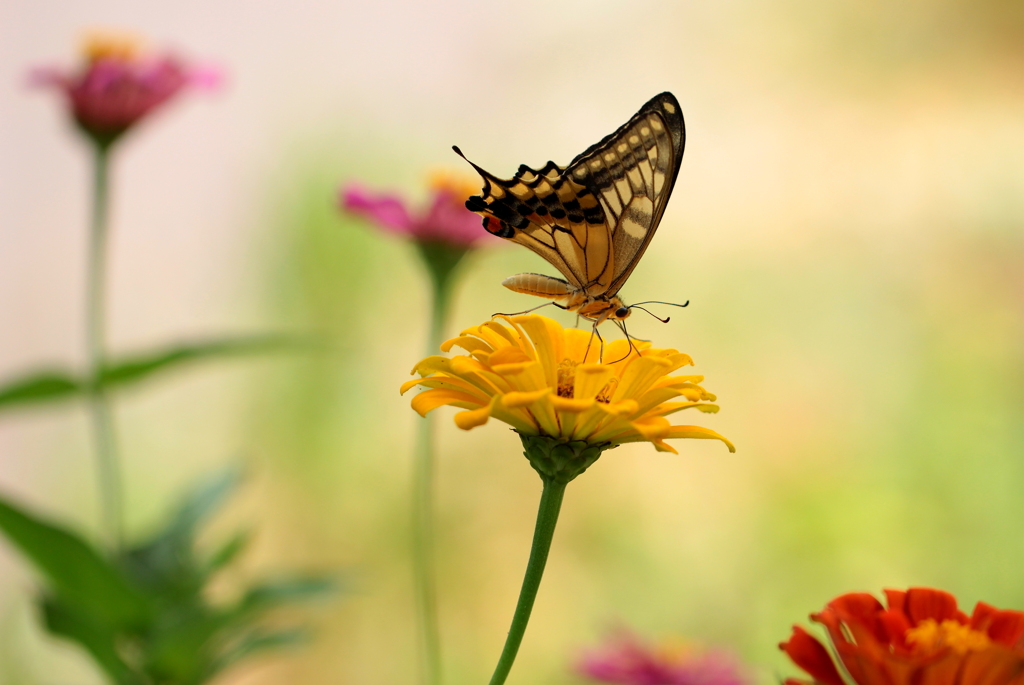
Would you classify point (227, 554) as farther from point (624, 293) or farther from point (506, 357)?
point (624, 293)

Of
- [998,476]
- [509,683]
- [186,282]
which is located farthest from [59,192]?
[998,476]

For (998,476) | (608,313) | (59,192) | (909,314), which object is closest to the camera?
(608,313)

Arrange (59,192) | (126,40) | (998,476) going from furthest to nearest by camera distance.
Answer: (59,192) < (998,476) < (126,40)

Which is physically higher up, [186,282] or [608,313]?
[186,282]

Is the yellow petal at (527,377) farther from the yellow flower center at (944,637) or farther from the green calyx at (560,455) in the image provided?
the yellow flower center at (944,637)

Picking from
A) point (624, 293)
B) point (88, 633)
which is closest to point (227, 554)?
point (88, 633)

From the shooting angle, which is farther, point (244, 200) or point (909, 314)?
point (244, 200)

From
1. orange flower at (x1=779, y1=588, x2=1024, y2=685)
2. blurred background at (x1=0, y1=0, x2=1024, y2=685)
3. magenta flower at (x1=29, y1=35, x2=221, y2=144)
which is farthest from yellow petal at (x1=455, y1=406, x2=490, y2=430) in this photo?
blurred background at (x1=0, y1=0, x2=1024, y2=685)

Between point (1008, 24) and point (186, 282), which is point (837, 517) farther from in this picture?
point (186, 282)
